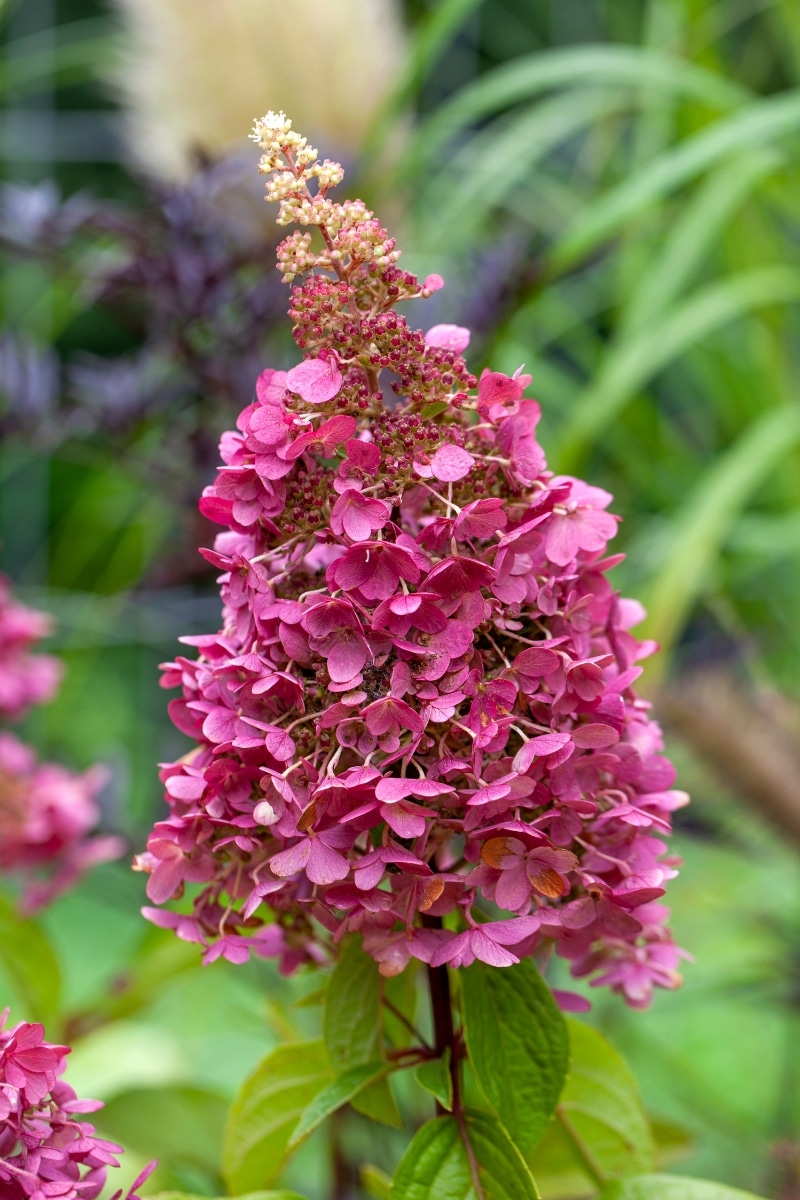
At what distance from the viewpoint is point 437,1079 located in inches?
13.7

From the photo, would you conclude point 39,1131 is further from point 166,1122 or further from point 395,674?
point 166,1122

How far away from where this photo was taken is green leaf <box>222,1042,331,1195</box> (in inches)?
16.7

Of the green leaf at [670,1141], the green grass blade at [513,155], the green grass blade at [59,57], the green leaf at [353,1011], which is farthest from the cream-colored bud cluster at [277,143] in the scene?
the green grass blade at [59,57]

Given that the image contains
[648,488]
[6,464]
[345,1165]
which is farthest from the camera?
[6,464]

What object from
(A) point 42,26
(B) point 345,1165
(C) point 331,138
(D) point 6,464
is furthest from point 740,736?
(A) point 42,26

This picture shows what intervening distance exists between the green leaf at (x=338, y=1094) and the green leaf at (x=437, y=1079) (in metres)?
0.02

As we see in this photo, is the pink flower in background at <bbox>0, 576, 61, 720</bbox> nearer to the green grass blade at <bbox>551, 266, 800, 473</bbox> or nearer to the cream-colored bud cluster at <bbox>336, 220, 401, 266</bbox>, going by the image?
the green grass blade at <bbox>551, 266, 800, 473</bbox>

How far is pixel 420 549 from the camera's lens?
324 mm

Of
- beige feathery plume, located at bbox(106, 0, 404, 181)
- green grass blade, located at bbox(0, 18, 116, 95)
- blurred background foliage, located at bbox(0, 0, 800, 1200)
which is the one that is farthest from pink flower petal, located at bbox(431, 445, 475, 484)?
green grass blade, located at bbox(0, 18, 116, 95)

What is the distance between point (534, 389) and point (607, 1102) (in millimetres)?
946

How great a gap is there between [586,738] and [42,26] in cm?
260

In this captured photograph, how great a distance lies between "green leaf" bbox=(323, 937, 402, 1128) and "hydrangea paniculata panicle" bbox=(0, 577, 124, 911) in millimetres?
473

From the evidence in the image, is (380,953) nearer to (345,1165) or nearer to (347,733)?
(347,733)

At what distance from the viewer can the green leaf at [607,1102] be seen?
433 mm
